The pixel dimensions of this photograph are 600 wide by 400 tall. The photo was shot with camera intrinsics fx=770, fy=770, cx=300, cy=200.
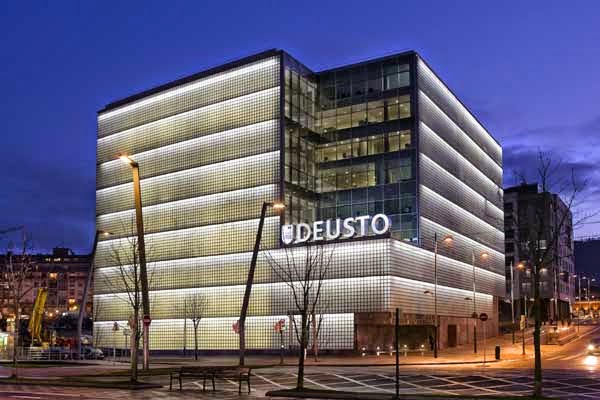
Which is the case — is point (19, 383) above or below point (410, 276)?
below

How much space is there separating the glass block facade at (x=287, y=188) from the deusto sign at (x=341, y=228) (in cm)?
113

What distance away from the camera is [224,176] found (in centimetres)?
9419

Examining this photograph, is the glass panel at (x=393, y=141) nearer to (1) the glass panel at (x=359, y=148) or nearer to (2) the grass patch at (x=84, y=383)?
(1) the glass panel at (x=359, y=148)

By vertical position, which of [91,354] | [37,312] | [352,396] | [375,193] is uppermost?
[375,193]

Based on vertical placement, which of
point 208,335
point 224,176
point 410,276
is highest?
point 224,176

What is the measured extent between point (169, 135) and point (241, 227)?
19.1 meters

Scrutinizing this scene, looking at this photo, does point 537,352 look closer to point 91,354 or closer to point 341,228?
point 341,228

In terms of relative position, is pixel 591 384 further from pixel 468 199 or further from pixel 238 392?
pixel 468 199

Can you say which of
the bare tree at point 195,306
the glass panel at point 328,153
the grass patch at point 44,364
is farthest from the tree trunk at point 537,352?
the bare tree at point 195,306

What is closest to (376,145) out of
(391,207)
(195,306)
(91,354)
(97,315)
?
(391,207)

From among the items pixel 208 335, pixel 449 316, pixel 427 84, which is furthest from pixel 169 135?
pixel 449 316

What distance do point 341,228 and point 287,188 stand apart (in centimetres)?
1098

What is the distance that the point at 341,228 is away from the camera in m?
81.8

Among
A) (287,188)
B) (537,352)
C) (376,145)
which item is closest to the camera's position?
(537,352)
